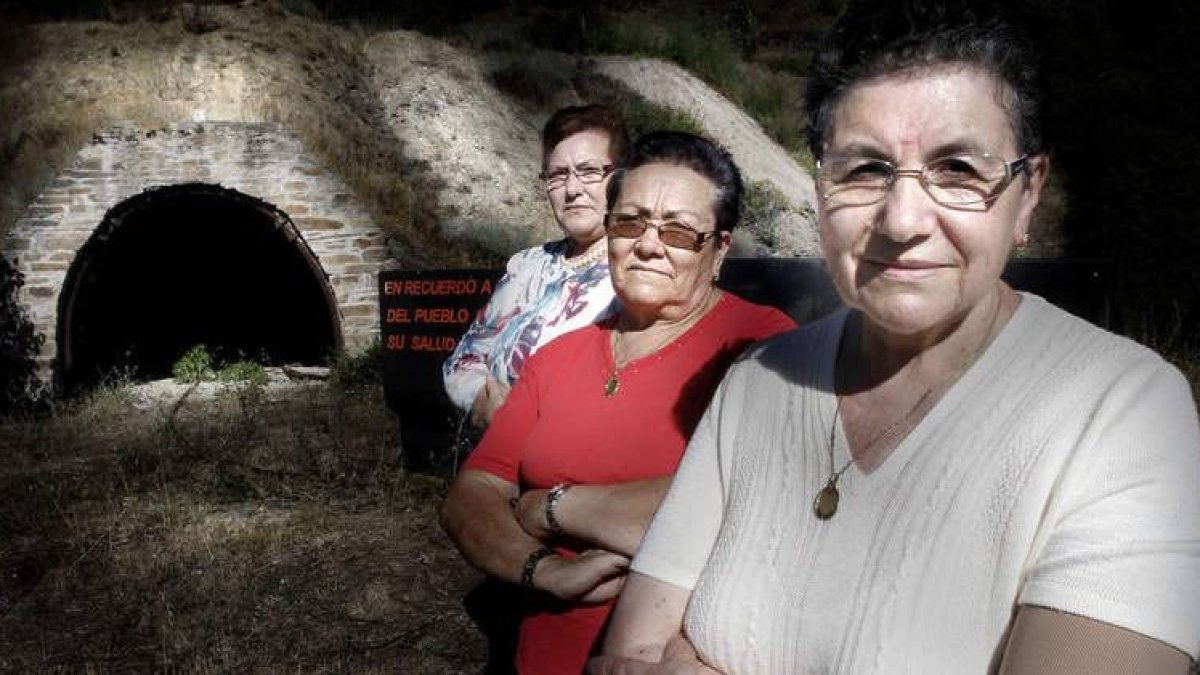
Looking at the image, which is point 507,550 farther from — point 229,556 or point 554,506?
point 229,556

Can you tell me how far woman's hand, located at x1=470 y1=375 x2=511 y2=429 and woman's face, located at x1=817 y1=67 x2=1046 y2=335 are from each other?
5.71 feet

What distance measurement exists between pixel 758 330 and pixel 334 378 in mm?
8574

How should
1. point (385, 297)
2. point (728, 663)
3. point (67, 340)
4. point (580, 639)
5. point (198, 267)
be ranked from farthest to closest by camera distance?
point (198, 267), point (67, 340), point (385, 297), point (580, 639), point (728, 663)

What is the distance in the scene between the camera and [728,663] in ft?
4.60

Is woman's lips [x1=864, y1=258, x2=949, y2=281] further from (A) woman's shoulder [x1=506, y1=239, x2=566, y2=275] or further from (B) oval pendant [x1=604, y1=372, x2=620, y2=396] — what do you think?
(A) woman's shoulder [x1=506, y1=239, x2=566, y2=275]

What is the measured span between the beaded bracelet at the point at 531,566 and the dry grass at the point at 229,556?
2.39 m

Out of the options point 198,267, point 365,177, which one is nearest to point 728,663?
point 365,177

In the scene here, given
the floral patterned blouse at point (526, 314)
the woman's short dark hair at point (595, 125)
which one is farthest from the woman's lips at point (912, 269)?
the woman's short dark hair at point (595, 125)

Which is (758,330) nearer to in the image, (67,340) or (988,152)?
(988,152)

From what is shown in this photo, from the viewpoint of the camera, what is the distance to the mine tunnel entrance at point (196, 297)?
1171cm

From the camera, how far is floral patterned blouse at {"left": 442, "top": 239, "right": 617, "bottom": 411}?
2826 millimetres

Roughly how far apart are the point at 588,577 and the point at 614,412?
0.37 meters

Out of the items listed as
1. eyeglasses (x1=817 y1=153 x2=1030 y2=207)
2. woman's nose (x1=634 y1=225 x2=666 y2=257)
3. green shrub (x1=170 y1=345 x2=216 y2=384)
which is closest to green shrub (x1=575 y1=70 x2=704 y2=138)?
green shrub (x1=170 y1=345 x2=216 y2=384)

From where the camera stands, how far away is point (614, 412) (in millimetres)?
2100
